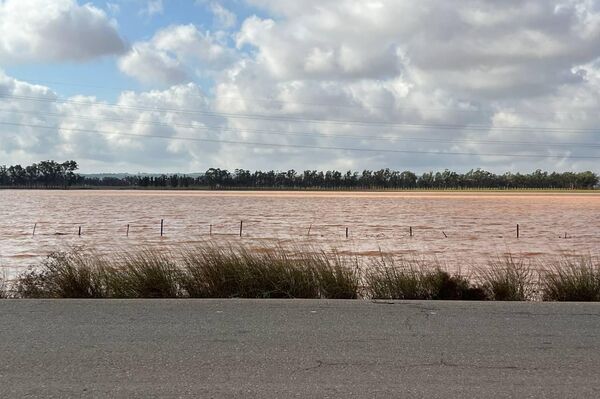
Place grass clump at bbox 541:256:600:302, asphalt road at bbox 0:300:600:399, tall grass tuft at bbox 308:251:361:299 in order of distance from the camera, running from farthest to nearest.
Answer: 1. tall grass tuft at bbox 308:251:361:299
2. grass clump at bbox 541:256:600:302
3. asphalt road at bbox 0:300:600:399

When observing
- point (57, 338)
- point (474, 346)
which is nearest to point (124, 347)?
point (57, 338)

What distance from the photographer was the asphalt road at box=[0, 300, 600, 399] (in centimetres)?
520

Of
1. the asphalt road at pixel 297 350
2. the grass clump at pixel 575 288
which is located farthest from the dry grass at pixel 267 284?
the asphalt road at pixel 297 350

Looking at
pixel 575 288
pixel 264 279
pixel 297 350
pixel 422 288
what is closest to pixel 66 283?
pixel 264 279

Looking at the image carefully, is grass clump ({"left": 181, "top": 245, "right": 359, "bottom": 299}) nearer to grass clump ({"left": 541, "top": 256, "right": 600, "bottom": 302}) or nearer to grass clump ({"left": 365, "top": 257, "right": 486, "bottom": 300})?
grass clump ({"left": 365, "top": 257, "right": 486, "bottom": 300})

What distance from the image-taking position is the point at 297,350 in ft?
20.8

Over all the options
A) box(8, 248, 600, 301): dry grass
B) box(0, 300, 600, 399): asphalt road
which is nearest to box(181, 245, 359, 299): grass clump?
box(8, 248, 600, 301): dry grass

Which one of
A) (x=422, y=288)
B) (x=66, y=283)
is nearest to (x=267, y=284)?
(x=422, y=288)

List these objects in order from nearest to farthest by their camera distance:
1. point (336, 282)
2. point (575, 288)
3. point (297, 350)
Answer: point (297, 350)
point (575, 288)
point (336, 282)

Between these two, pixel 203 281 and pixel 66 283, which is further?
pixel 203 281

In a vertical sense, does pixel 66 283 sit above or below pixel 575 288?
below

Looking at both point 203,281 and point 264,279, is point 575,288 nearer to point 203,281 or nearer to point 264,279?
point 264,279

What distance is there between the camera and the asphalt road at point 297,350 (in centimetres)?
520

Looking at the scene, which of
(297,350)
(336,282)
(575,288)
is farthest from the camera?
→ (336,282)
